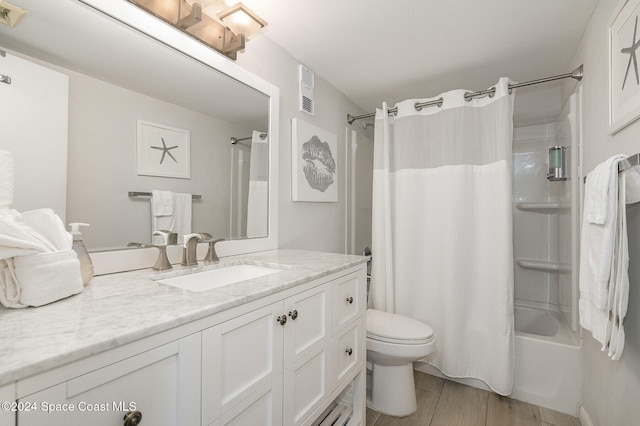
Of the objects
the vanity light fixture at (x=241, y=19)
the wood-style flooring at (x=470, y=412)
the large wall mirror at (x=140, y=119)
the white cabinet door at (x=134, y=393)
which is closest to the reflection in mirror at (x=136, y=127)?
the large wall mirror at (x=140, y=119)

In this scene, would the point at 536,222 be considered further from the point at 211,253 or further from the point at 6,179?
the point at 6,179

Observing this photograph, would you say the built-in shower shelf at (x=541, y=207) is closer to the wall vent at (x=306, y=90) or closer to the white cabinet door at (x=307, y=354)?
the wall vent at (x=306, y=90)

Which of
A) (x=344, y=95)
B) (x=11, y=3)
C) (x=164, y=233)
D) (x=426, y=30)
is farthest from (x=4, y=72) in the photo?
(x=344, y=95)

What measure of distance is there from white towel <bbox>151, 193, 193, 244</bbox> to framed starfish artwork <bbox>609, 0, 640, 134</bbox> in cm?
173

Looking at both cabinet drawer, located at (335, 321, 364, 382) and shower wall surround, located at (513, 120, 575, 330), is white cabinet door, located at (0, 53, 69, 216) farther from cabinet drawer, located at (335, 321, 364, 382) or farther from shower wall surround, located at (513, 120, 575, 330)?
shower wall surround, located at (513, 120, 575, 330)

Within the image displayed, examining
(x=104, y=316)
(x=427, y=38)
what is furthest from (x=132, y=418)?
(x=427, y=38)

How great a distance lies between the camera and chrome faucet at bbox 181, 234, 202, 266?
4.03ft

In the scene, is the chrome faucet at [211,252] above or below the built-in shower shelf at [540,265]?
above

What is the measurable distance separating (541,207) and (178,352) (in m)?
3.05

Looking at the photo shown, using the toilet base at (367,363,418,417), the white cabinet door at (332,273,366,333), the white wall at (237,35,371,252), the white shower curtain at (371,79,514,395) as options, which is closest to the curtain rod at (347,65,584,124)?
the white shower curtain at (371,79,514,395)

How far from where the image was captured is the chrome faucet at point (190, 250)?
123 cm

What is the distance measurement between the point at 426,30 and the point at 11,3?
5.69 feet

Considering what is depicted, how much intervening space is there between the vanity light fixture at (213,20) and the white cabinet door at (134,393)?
123cm

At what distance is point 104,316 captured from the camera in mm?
645
